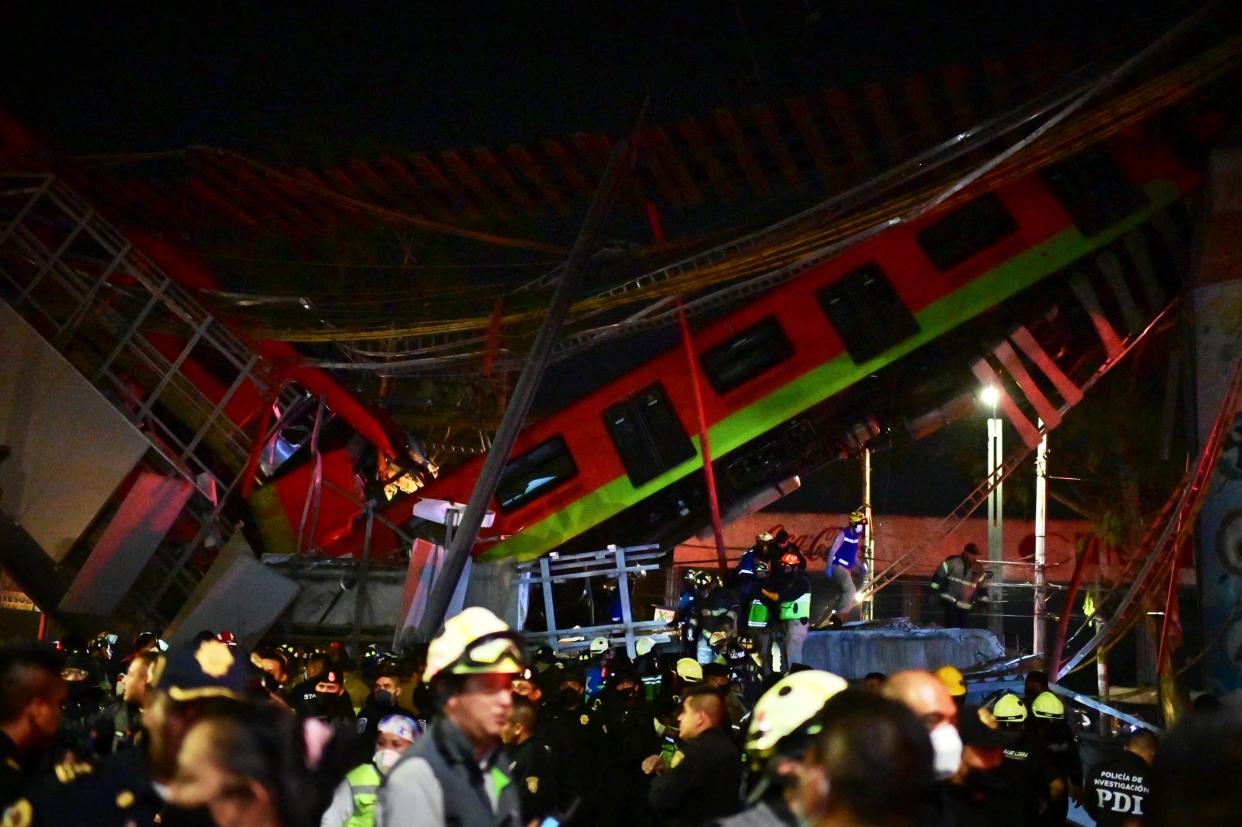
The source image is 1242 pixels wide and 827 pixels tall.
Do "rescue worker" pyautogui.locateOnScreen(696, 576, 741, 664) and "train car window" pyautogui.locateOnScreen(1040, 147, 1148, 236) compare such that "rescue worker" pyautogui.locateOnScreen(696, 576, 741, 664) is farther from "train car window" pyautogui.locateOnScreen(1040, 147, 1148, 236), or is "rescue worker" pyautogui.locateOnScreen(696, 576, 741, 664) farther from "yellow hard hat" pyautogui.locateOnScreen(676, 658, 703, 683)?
"train car window" pyautogui.locateOnScreen(1040, 147, 1148, 236)

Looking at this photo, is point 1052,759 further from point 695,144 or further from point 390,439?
point 390,439

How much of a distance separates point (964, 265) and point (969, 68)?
257cm

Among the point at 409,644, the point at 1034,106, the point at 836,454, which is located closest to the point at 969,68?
the point at 1034,106

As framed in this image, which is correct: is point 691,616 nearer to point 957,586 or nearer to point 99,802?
point 957,586

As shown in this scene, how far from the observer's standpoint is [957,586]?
17.7m

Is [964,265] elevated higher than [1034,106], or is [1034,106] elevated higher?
[1034,106]

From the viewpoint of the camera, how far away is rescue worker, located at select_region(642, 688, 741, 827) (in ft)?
20.1

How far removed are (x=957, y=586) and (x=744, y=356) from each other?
4.10 metres

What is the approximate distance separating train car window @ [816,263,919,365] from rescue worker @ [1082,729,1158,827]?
11.1 m

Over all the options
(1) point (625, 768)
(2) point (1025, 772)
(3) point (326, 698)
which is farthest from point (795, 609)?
(2) point (1025, 772)

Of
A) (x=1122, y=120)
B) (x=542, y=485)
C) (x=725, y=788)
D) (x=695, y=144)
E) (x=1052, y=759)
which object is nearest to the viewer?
(x=725, y=788)

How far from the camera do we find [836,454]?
20.2 metres

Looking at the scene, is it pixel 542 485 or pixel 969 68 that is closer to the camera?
pixel 969 68

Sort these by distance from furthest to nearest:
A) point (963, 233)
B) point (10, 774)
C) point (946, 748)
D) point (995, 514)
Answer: point (995, 514) → point (963, 233) → point (10, 774) → point (946, 748)
